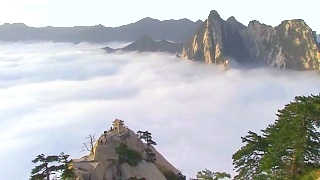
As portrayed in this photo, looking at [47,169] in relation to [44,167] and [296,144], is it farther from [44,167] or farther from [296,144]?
[296,144]

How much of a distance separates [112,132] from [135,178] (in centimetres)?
1506

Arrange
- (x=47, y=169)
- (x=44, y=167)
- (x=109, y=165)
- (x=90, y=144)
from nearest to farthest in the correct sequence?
(x=47, y=169)
(x=44, y=167)
(x=109, y=165)
(x=90, y=144)

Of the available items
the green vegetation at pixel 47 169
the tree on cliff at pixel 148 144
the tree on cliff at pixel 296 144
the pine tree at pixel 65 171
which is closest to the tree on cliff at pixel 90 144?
the tree on cliff at pixel 148 144

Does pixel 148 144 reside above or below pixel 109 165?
above

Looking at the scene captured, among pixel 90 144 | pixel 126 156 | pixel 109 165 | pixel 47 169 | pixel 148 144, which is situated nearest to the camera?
pixel 47 169

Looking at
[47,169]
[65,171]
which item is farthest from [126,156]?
[47,169]

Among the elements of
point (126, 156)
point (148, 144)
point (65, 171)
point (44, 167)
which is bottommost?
point (65, 171)

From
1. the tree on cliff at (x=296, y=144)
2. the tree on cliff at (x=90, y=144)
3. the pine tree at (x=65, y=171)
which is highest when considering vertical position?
the tree on cliff at (x=90, y=144)

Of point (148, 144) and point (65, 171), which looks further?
point (148, 144)

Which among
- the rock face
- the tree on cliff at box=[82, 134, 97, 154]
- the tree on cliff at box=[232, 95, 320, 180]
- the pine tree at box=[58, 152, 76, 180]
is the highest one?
the tree on cliff at box=[82, 134, 97, 154]

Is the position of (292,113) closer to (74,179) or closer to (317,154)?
A: (317,154)

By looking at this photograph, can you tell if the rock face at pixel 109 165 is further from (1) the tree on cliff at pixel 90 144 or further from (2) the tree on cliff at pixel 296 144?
(2) the tree on cliff at pixel 296 144

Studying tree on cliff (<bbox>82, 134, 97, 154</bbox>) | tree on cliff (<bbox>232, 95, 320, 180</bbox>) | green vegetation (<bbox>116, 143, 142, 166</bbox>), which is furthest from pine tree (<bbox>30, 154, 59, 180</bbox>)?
tree on cliff (<bbox>232, 95, 320, 180</bbox>)

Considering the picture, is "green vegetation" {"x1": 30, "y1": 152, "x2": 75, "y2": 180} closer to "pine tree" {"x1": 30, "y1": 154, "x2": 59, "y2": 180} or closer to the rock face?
"pine tree" {"x1": 30, "y1": 154, "x2": 59, "y2": 180}
